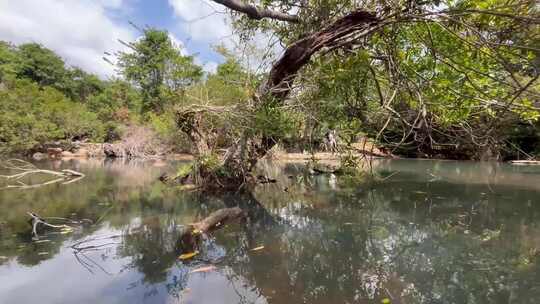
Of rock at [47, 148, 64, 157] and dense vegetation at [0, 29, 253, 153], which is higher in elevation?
dense vegetation at [0, 29, 253, 153]

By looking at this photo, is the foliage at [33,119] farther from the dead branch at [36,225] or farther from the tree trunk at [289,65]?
the dead branch at [36,225]

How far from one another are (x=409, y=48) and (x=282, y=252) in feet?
10.9

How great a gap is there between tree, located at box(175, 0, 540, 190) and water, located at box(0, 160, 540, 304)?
1425 mm

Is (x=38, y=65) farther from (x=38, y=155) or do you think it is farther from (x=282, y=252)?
(x=282, y=252)

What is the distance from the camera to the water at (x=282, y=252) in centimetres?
313

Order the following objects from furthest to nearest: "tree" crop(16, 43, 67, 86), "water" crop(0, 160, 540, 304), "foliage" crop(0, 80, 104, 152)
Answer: "tree" crop(16, 43, 67, 86) → "foliage" crop(0, 80, 104, 152) → "water" crop(0, 160, 540, 304)

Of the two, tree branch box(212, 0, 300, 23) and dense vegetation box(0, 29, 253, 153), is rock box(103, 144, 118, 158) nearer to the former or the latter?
dense vegetation box(0, 29, 253, 153)

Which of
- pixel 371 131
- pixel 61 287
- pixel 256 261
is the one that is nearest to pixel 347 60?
pixel 371 131

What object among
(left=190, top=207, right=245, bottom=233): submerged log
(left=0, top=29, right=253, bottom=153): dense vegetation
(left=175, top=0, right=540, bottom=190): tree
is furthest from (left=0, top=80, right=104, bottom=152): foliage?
(left=175, top=0, right=540, bottom=190): tree

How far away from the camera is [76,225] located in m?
5.33

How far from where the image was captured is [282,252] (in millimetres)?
4191

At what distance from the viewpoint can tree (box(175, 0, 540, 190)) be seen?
2.36 m

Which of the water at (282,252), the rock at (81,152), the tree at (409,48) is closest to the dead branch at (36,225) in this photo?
the water at (282,252)

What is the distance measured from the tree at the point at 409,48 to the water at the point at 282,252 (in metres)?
1.42
